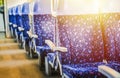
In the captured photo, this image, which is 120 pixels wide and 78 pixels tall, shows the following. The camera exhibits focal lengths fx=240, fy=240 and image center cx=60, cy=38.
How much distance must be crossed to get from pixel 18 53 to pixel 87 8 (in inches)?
113

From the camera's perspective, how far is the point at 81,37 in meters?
3.00

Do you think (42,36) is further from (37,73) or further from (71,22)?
(71,22)

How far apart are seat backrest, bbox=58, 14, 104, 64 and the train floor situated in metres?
0.98

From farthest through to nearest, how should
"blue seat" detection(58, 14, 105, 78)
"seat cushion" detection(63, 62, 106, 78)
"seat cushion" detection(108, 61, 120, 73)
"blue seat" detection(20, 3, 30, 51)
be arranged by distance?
1. "blue seat" detection(20, 3, 30, 51)
2. "blue seat" detection(58, 14, 105, 78)
3. "seat cushion" detection(108, 61, 120, 73)
4. "seat cushion" detection(63, 62, 106, 78)

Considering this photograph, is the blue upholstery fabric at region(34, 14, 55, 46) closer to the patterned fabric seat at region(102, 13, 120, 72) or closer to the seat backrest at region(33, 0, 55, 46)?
the seat backrest at region(33, 0, 55, 46)

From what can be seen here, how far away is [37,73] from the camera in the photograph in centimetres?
400

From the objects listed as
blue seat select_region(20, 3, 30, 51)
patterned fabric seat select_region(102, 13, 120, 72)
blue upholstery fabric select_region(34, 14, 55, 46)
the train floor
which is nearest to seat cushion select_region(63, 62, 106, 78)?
patterned fabric seat select_region(102, 13, 120, 72)

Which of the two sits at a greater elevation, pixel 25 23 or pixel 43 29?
pixel 25 23

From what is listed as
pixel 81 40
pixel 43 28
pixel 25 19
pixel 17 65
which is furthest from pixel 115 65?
pixel 25 19

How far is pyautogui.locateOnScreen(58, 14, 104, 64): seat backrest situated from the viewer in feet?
9.63

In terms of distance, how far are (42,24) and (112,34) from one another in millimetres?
1667

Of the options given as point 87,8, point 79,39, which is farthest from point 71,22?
point 87,8

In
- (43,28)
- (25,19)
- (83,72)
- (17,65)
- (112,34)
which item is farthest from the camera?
(25,19)

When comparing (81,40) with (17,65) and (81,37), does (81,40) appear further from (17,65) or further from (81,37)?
(17,65)
